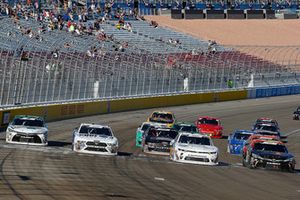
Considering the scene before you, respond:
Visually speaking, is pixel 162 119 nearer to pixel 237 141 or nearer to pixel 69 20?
pixel 237 141

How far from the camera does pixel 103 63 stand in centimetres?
5569

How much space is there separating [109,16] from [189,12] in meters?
24.9

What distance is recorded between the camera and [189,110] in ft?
221

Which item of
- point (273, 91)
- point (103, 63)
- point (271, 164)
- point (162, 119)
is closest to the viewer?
point (271, 164)

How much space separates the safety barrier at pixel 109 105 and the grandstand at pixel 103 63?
0.58 metres

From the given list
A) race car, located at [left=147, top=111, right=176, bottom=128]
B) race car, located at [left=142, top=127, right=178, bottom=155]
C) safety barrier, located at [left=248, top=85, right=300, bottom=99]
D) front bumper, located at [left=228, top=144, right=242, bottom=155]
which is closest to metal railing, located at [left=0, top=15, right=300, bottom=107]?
safety barrier, located at [left=248, top=85, right=300, bottom=99]

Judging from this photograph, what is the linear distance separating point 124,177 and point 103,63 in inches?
1111

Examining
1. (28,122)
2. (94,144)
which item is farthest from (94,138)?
(28,122)

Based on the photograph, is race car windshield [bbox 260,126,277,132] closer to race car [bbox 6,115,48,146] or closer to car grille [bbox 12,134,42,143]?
race car [bbox 6,115,48,146]

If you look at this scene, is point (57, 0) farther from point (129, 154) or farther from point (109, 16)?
point (129, 154)

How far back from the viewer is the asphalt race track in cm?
2372

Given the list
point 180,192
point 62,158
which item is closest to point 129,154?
point 62,158

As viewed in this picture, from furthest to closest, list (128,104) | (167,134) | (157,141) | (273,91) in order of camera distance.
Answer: (273,91), (128,104), (167,134), (157,141)

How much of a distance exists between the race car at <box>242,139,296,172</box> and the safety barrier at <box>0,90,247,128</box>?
46.7 feet
